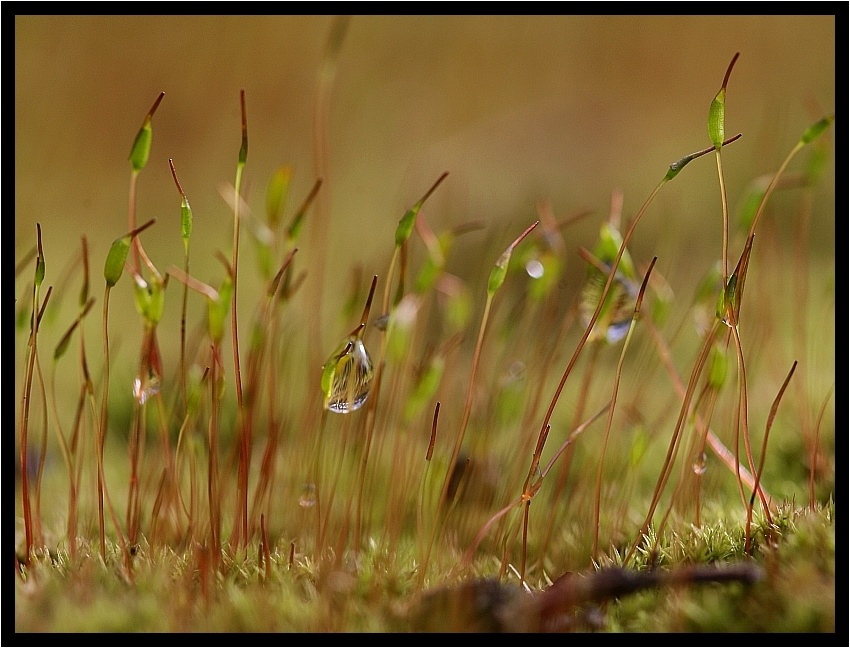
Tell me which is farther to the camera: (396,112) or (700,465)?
(396,112)

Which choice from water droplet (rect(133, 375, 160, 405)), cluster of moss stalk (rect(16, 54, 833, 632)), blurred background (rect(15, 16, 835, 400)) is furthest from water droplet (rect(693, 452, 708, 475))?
blurred background (rect(15, 16, 835, 400))

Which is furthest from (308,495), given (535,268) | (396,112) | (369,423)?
(396,112)

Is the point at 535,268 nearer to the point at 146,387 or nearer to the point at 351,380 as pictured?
the point at 351,380

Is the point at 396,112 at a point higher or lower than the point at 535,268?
higher

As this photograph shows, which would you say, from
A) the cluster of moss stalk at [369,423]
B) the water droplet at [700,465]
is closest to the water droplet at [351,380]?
the cluster of moss stalk at [369,423]

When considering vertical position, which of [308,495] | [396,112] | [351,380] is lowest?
[308,495]
